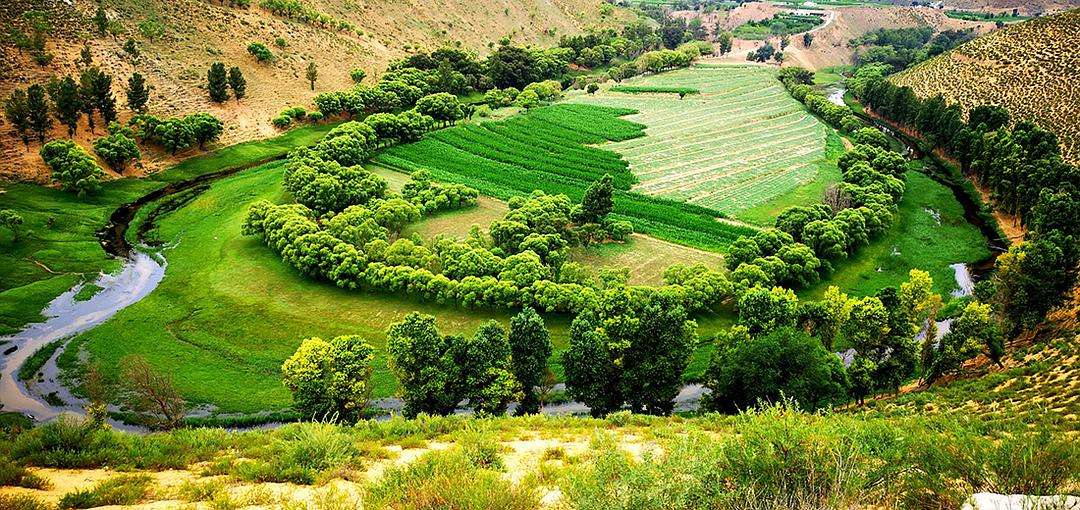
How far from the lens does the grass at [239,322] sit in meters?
49.3

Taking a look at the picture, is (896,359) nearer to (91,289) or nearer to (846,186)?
(846,186)

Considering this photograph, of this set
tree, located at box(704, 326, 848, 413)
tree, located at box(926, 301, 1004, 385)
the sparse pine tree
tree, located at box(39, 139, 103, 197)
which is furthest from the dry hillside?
tree, located at box(926, 301, 1004, 385)

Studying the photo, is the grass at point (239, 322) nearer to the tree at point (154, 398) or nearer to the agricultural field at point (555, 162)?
the tree at point (154, 398)

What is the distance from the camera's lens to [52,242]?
67.3 metres

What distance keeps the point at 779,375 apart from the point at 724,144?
7566 centimetres

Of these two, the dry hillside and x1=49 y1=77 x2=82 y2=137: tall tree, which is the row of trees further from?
x1=49 y1=77 x2=82 y2=137: tall tree

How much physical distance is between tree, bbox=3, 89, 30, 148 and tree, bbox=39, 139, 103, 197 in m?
4.69

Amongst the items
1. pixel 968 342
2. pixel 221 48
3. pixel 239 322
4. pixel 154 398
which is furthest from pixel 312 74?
pixel 968 342

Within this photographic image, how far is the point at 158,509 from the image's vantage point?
19562 mm

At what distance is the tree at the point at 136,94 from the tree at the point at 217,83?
10.7 metres

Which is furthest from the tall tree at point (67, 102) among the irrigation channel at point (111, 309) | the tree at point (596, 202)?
the tree at point (596, 202)

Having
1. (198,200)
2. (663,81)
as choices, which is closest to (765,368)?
(198,200)

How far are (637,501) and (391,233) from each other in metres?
58.7

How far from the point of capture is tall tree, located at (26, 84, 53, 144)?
79938 millimetres
